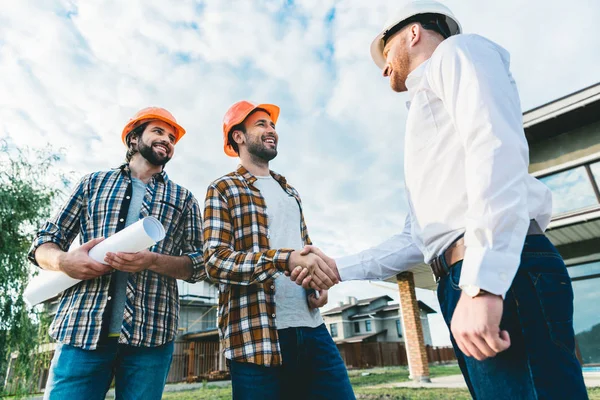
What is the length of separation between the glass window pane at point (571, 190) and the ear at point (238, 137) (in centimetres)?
942

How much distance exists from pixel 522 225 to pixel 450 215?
256mm

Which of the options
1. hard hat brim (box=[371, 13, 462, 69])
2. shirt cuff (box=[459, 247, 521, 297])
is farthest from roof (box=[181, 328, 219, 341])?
shirt cuff (box=[459, 247, 521, 297])

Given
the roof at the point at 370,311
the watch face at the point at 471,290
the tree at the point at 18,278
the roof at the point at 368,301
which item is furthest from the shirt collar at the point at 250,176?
the roof at the point at 368,301

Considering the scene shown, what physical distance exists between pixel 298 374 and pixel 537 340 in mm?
1243

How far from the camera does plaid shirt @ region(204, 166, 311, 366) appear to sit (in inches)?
74.7

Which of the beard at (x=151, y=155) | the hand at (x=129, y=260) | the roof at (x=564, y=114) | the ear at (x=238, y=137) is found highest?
the roof at (x=564, y=114)

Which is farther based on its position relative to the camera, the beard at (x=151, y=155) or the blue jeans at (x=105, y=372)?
the beard at (x=151, y=155)

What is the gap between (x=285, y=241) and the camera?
232 cm

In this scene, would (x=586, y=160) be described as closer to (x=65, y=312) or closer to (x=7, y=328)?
(x=65, y=312)

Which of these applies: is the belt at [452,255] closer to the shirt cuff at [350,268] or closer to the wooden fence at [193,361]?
the shirt cuff at [350,268]

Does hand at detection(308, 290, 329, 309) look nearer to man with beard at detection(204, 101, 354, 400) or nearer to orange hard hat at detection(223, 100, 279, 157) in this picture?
man with beard at detection(204, 101, 354, 400)

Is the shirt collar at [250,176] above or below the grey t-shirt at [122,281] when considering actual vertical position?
above

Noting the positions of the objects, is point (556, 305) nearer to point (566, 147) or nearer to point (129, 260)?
point (129, 260)

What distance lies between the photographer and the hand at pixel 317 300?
214 centimetres
